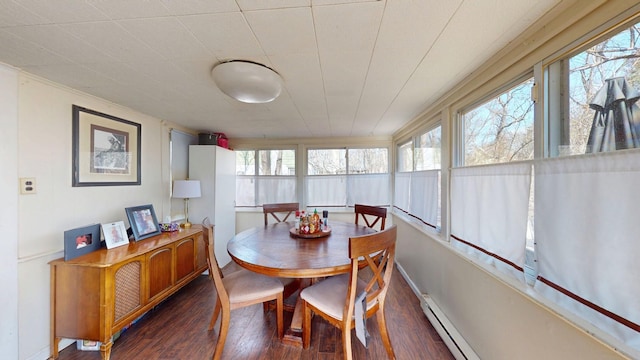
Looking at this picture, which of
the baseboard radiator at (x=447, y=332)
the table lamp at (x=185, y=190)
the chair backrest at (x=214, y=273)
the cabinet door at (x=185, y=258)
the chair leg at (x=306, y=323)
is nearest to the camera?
the baseboard radiator at (x=447, y=332)

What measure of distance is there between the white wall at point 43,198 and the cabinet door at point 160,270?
0.64 metres

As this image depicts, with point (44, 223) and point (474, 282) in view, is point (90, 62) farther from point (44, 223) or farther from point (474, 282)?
point (474, 282)

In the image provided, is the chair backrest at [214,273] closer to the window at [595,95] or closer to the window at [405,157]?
the window at [595,95]

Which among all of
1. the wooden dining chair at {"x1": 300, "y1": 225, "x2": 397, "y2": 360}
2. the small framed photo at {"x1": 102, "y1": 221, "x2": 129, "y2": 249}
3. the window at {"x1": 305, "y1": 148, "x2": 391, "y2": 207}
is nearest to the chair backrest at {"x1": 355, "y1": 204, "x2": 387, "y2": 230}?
the window at {"x1": 305, "y1": 148, "x2": 391, "y2": 207}

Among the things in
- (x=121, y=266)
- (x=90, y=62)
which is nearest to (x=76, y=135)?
(x=90, y=62)

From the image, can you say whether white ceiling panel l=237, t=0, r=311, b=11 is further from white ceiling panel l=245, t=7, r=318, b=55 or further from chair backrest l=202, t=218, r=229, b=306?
chair backrest l=202, t=218, r=229, b=306

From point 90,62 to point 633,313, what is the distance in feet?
9.95

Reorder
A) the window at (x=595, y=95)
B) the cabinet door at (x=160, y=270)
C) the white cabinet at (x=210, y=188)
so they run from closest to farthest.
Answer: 1. the window at (x=595, y=95)
2. the cabinet door at (x=160, y=270)
3. the white cabinet at (x=210, y=188)

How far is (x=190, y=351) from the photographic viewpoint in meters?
1.77

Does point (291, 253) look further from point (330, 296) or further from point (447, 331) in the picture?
point (447, 331)

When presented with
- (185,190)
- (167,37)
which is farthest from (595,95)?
(185,190)

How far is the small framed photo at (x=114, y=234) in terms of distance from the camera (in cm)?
201

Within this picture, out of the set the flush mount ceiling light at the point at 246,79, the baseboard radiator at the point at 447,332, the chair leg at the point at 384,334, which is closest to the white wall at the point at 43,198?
the flush mount ceiling light at the point at 246,79

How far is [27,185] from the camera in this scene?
164cm
